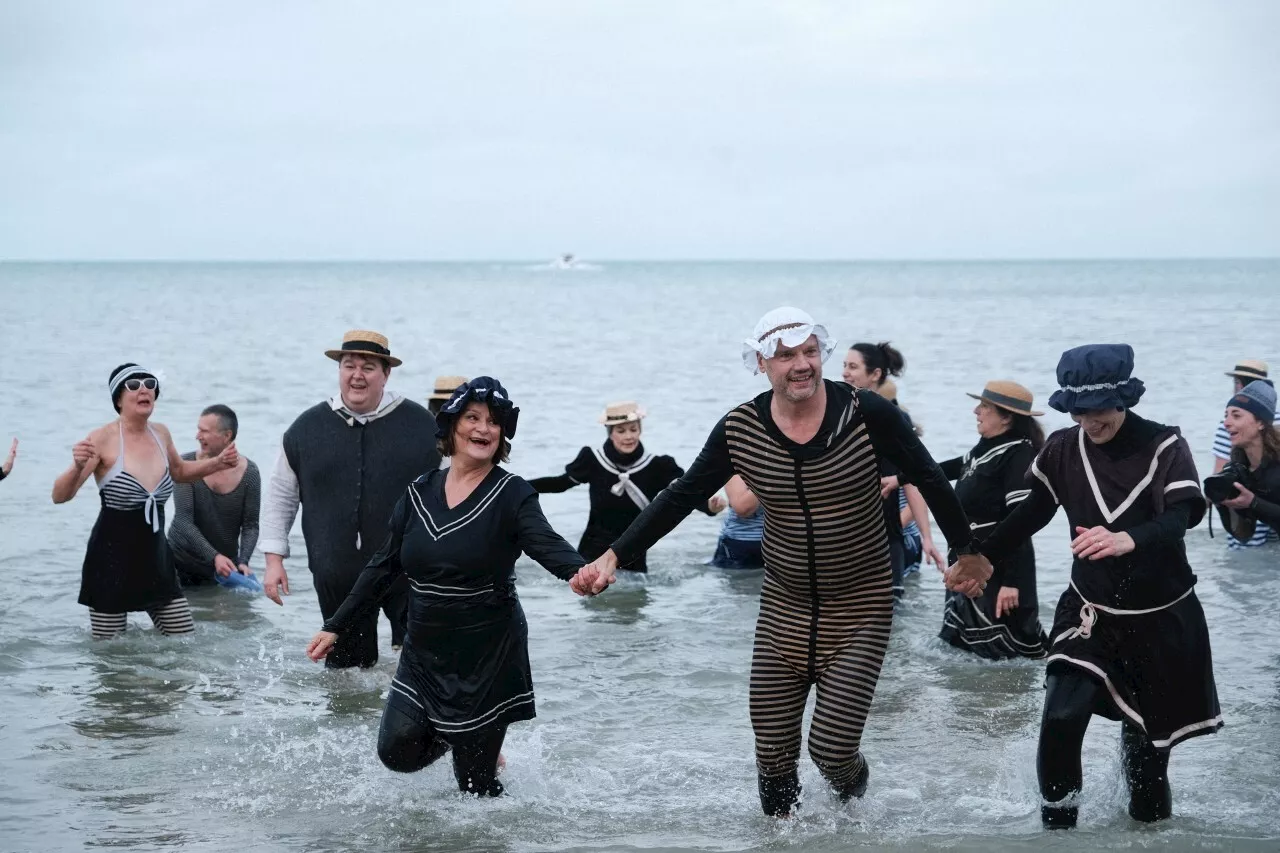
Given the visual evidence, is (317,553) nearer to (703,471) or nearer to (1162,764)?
(703,471)

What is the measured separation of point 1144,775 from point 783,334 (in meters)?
2.30

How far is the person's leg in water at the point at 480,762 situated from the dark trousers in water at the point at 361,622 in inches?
42.2

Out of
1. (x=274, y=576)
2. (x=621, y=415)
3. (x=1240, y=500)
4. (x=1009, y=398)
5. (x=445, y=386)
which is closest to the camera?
(x=1240, y=500)

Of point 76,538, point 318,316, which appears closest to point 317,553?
point 76,538

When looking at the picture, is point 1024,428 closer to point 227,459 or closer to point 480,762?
point 480,762

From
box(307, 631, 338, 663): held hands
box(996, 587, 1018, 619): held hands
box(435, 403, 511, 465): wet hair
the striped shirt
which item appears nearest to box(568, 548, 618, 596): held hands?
box(435, 403, 511, 465): wet hair

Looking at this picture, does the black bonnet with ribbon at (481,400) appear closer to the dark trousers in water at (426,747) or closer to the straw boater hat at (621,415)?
the dark trousers in water at (426,747)

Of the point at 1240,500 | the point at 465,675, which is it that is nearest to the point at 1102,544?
the point at 1240,500

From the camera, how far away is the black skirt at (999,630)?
9.24m

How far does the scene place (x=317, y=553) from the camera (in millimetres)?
7812

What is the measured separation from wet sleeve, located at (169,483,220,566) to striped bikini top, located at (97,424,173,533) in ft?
7.56

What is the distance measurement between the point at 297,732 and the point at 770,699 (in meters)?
3.38

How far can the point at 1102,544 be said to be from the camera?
5.21m

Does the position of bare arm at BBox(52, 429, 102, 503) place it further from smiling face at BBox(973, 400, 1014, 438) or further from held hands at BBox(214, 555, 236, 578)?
smiling face at BBox(973, 400, 1014, 438)
